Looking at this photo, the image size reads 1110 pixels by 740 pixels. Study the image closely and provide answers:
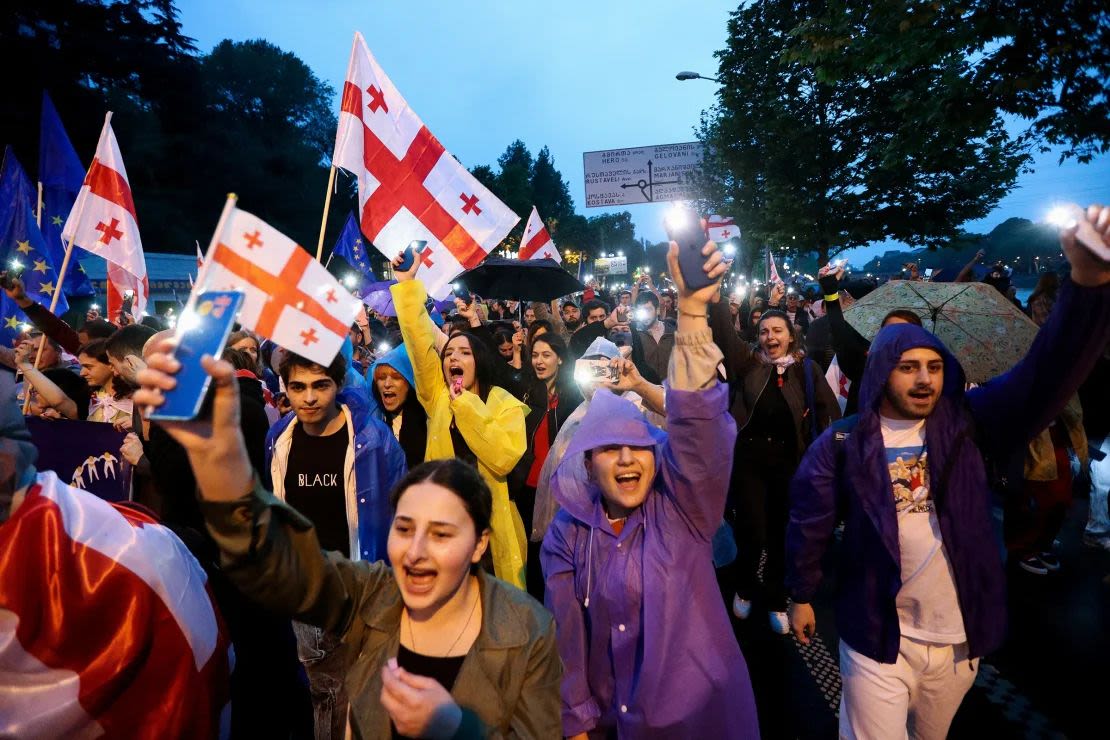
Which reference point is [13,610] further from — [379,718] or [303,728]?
[303,728]

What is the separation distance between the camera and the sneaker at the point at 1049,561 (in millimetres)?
4840

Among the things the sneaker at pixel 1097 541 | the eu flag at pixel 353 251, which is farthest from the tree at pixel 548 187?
the sneaker at pixel 1097 541

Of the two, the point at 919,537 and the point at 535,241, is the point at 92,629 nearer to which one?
the point at 919,537

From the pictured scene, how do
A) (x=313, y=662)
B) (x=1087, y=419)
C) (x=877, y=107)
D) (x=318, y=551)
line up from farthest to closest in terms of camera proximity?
(x=877, y=107), (x=1087, y=419), (x=313, y=662), (x=318, y=551)

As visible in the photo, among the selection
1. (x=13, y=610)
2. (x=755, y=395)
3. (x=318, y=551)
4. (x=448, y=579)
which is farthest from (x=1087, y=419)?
(x=13, y=610)

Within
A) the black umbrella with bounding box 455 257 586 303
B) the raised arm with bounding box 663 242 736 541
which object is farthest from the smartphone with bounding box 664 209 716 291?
the black umbrella with bounding box 455 257 586 303

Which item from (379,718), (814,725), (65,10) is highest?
(65,10)

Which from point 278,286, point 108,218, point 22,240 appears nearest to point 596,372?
point 278,286

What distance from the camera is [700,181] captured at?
24438 mm

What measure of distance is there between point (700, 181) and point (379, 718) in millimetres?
25273

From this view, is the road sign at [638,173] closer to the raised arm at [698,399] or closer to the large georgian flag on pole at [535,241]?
the large georgian flag on pole at [535,241]

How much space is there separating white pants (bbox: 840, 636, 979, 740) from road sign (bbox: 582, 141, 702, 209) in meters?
16.1

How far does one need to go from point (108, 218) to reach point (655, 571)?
5.97 m

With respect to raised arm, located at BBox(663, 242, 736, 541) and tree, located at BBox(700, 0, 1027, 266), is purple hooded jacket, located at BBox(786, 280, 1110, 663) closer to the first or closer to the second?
raised arm, located at BBox(663, 242, 736, 541)
